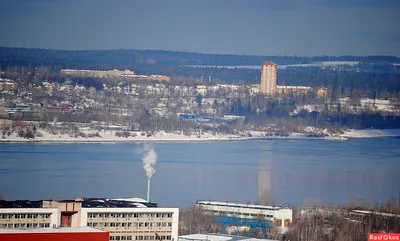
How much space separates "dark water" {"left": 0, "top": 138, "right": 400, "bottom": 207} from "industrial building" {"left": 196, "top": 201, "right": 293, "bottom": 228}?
0.60 metres

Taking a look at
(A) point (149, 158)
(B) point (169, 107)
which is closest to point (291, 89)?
(B) point (169, 107)

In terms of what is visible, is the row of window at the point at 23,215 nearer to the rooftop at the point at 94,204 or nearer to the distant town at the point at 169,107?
the rooftop at the point at 94,204

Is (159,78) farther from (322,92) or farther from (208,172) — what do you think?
(208,172)

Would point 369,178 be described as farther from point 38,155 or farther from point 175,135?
point 175,135

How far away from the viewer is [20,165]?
71.8ft

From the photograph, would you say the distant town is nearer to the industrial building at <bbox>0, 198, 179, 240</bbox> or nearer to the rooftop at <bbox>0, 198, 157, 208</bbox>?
the rooftop at <bbox>0, 198, 157, 208</bbox>

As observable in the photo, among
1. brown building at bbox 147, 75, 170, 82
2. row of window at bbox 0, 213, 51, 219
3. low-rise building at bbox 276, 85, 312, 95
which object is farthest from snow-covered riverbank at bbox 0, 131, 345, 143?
row of window at bbox 0, 213, 51, 219

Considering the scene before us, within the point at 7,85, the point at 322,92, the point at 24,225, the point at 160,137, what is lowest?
the point at 24,225

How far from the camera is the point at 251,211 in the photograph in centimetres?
1571

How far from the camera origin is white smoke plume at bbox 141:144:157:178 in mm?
19678

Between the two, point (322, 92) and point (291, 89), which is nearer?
point (322, 92)

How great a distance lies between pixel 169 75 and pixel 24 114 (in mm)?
10068

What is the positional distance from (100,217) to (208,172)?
Answer: 10237mm

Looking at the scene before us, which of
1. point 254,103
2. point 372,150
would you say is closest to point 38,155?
point 372,150
